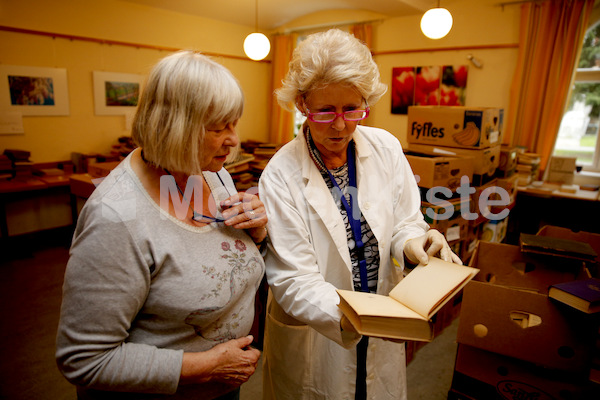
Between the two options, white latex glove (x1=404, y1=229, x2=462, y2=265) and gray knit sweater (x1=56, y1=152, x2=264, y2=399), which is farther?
white latex glove (x1=404, y1=229, x2=462, y2=265)

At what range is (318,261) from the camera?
124 centimetres

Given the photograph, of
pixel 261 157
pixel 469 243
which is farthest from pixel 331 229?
pixel 261 157

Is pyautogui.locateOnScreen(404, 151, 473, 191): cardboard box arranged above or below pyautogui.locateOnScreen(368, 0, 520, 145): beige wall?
below

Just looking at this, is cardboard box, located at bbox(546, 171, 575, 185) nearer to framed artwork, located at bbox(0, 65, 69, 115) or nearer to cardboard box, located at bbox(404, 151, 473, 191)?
cardboard box, located at bbox(404, 151, 473, 191)

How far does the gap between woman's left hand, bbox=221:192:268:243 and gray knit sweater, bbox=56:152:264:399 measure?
0.15ft

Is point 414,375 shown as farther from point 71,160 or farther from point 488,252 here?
point 71,160

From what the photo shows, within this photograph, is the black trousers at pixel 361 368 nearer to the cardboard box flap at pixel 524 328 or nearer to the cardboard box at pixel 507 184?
the cardboard box flap at pixel 524 328

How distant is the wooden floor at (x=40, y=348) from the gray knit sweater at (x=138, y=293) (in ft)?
4.94

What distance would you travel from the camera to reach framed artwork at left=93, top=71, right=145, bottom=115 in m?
4.72

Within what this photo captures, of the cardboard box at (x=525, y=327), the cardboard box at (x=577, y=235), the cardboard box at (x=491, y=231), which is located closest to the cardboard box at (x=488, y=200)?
the cardboard box at (x=491, y=231)

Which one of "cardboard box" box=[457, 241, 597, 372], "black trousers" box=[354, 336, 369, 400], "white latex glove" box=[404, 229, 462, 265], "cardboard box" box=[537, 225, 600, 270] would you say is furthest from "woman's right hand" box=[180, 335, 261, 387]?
"cardboard box" box=[537, 225, 600, 270]

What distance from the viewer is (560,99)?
4.02 metres

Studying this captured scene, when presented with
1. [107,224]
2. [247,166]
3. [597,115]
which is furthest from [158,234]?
[597,115]

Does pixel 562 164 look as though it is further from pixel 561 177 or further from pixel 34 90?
pixel 34 90
